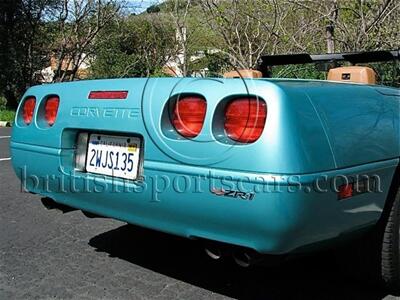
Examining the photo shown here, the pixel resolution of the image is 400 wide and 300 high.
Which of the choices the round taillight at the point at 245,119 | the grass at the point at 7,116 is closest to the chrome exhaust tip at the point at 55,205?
the round taillight at the point at 245,119

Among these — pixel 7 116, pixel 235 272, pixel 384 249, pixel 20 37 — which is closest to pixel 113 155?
pixel 235 272

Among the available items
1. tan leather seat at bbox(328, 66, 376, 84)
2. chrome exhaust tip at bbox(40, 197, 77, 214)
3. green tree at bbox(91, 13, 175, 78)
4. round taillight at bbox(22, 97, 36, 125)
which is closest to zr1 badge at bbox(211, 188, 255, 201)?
chrome exhaust tip at bbox(40, 197, 77, 214)

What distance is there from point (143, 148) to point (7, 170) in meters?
4.76

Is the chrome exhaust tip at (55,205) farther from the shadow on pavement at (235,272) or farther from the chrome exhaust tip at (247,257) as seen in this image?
the chrome exhaust tip at (247,257)

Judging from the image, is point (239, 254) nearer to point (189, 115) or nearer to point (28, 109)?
point (189, 115)

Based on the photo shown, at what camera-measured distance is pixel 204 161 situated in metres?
2.44

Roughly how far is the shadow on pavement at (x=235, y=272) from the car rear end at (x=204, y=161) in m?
0.66

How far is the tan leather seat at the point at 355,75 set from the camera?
146 inches

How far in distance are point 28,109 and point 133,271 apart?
4.09ft

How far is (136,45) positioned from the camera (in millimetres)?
22516

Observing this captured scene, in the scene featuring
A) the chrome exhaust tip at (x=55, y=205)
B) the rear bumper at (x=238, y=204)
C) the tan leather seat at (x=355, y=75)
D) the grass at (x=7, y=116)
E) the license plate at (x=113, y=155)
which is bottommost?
the grass at (x=7, y=116)

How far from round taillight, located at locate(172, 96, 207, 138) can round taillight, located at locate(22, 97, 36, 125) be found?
119 cm

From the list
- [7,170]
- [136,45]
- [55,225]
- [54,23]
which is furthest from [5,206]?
[136,45]

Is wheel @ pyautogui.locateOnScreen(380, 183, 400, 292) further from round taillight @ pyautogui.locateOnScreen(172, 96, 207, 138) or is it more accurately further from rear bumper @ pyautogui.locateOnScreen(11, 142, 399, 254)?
round taillight @ pyautogui.locateOnScreen(172, 96, 207, 138)
